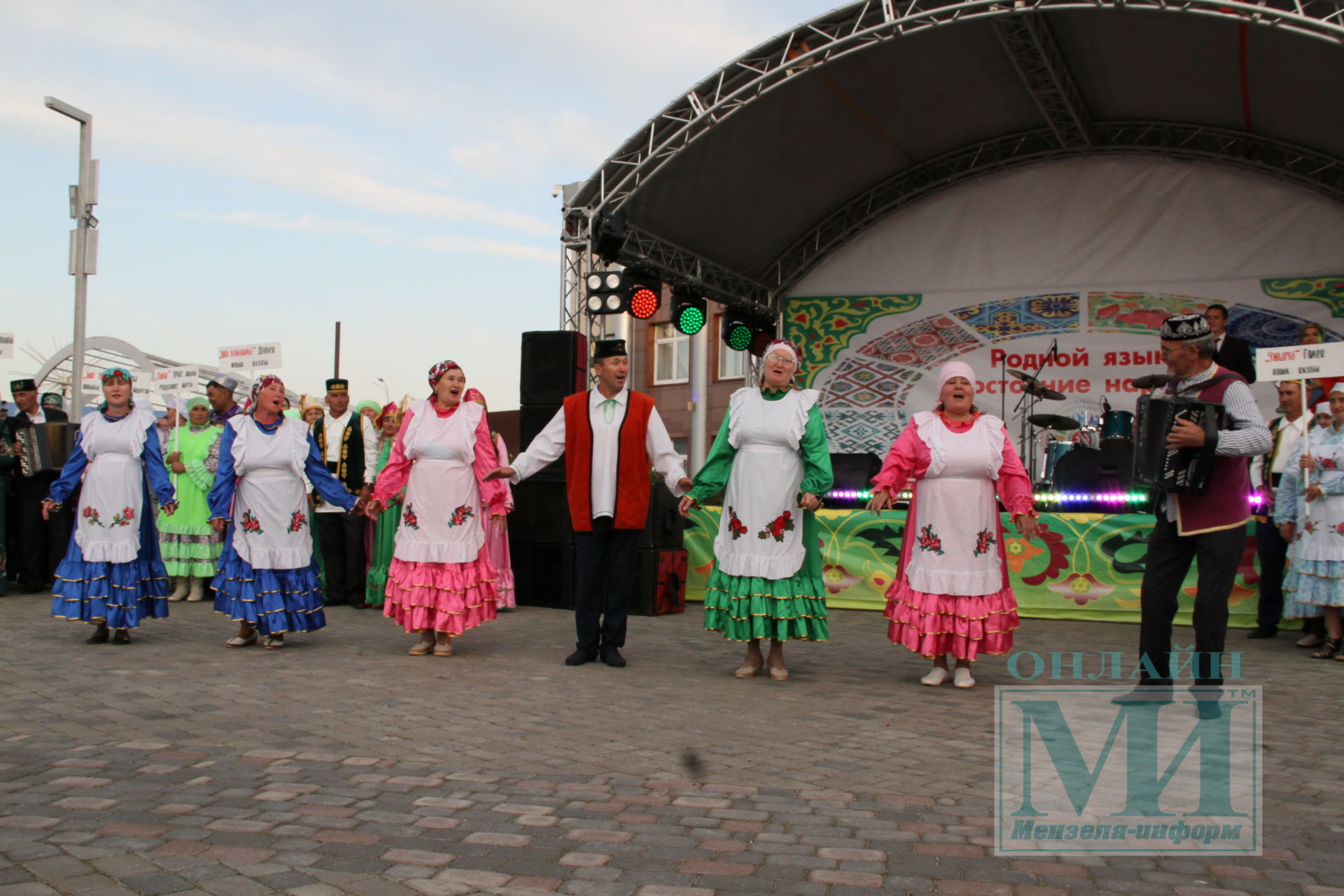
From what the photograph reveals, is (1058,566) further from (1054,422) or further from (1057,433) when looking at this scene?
(1057,433)

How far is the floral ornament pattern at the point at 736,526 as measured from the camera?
6562 millimetres

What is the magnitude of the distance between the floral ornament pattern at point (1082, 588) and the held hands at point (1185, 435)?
16.1 feet

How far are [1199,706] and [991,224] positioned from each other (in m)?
10.4

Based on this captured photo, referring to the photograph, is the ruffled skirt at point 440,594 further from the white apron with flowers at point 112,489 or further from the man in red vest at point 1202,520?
the man in red vest at point 1202,520

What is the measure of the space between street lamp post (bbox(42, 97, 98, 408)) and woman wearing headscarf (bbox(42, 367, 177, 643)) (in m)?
7.84

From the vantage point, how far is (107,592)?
7586 millimetres

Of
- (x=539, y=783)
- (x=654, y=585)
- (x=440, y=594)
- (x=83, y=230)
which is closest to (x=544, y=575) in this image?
(x=654, y=585)

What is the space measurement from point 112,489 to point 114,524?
238mm

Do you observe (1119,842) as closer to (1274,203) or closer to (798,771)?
(798,771)

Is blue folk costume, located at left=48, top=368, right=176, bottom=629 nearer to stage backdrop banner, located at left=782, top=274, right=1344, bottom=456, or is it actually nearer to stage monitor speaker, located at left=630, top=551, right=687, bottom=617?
stage monitor speaker, located at left=630, top=551, right=687, bottom=617

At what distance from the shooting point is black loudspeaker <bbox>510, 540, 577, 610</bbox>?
10594 millimetres

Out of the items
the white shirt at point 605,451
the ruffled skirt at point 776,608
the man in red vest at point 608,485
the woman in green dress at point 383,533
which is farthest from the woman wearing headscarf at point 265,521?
the woman in green dress at point 383,533

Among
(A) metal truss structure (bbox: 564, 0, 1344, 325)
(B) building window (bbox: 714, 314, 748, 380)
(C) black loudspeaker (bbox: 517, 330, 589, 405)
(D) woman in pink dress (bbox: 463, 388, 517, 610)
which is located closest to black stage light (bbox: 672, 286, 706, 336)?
(A) metal truss structure (bbox: 564, 0, 1344, 325)

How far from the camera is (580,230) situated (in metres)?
12.5
